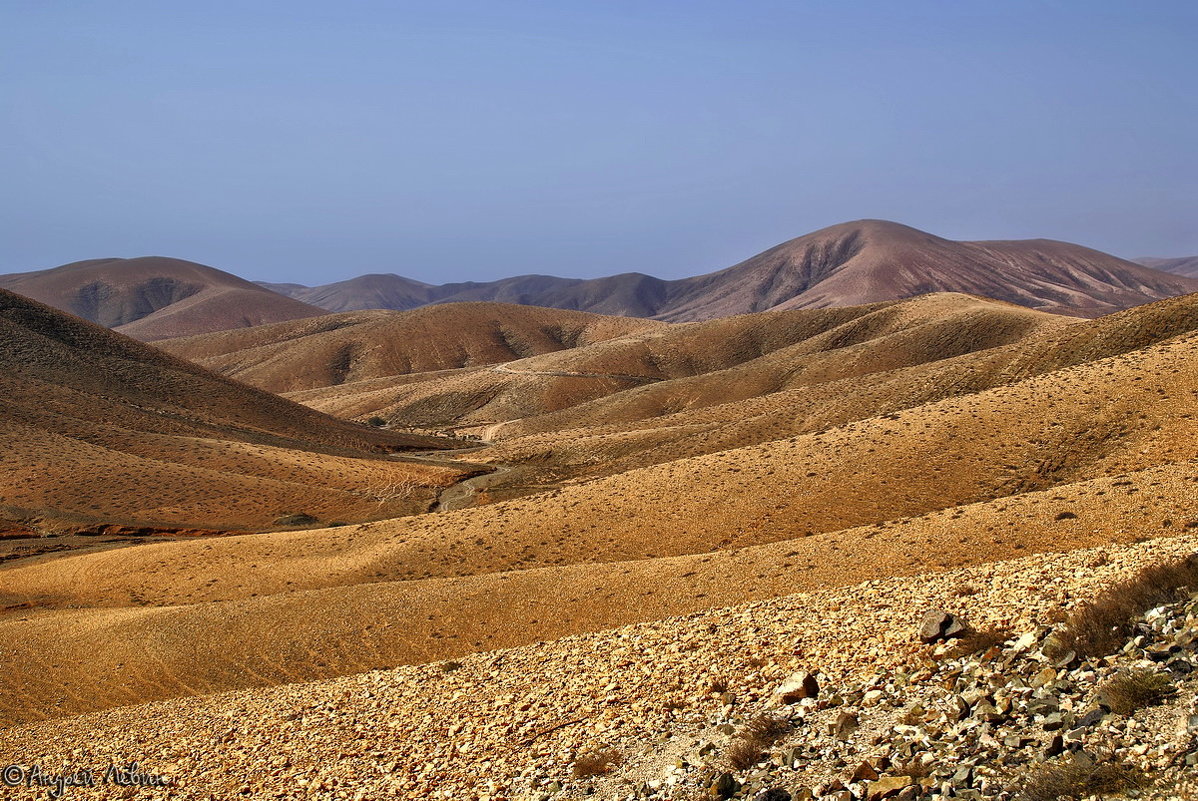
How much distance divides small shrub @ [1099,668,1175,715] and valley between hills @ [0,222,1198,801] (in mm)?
199

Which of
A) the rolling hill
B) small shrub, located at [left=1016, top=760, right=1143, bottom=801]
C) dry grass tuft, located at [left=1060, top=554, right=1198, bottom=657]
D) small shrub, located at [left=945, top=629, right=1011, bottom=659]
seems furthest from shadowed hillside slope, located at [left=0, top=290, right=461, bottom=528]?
small shrub, located at [left=1016, top=760, right=1143, bottom=801]

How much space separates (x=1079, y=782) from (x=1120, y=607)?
3578 millimetres

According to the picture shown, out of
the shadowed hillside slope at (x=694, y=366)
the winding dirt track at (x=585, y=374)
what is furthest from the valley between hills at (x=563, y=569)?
the winding dirt track at (x=585, y=374)

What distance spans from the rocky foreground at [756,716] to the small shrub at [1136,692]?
16 mm

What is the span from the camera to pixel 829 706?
1003 centimetres

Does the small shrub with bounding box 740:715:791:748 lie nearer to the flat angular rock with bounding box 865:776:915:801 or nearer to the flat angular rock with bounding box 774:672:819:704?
the flat angular rock with bounding box 774:672:819:704

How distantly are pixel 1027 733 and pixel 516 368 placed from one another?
115050mm

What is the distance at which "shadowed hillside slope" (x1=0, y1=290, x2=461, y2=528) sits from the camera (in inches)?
1676

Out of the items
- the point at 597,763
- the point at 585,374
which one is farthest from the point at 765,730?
the point at 585,374

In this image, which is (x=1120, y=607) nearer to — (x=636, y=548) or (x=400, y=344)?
(x=636, y=548)

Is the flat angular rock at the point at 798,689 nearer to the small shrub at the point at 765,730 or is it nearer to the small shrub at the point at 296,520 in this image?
the small shrub at the point at 765,730

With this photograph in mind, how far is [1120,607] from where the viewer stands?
9.72m

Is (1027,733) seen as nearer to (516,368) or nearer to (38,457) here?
(38,457)

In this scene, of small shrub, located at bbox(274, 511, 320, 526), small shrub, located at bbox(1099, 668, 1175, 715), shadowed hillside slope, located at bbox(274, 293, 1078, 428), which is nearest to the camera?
small shrub, located at bbox(1099, 668, 1175, 715)
